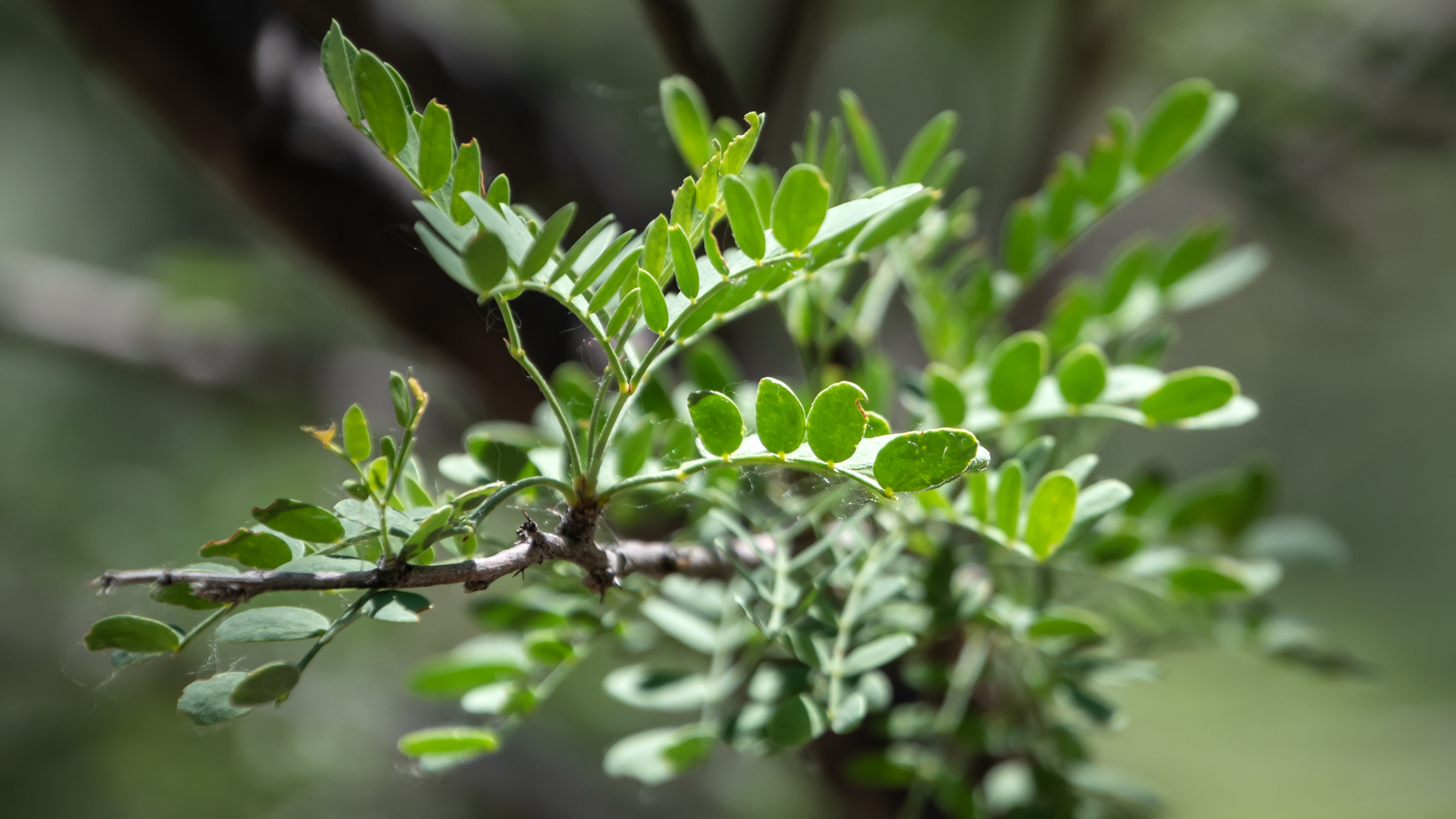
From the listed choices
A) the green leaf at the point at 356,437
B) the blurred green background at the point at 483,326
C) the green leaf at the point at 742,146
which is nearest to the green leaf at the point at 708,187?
the green leaf at the point at 742,146

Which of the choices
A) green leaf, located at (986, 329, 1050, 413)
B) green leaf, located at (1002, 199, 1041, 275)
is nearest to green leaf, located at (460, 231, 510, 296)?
green leaf, located at (986, 329, 1050, 413)

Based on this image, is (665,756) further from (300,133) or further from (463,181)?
(300,133)

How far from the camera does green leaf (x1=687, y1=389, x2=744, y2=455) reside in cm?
25

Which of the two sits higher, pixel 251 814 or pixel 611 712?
pixel 611 712

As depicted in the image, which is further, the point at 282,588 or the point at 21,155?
the point at 21,155

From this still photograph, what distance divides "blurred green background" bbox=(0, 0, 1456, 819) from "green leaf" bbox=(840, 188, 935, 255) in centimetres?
30

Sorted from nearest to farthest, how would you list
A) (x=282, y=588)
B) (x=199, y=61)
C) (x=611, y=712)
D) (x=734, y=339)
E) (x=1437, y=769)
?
1. (x=282, y=588)
2. (x=199, y=61)
3. (x=734, y=339)
4. (x=1437, y=769)
5. (x=611, y=712)

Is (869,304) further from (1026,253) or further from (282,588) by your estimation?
(282,588)

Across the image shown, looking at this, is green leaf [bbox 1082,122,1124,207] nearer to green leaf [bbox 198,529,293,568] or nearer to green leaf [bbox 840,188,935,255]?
green leaf [bbox 840,188,935,255]

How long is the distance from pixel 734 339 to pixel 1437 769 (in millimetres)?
1034

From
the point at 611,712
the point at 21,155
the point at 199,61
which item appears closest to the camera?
the point at 199,61

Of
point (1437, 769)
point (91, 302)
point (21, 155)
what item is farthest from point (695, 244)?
point (21, 155)

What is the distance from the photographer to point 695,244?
0.24 m

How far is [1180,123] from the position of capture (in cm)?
39
